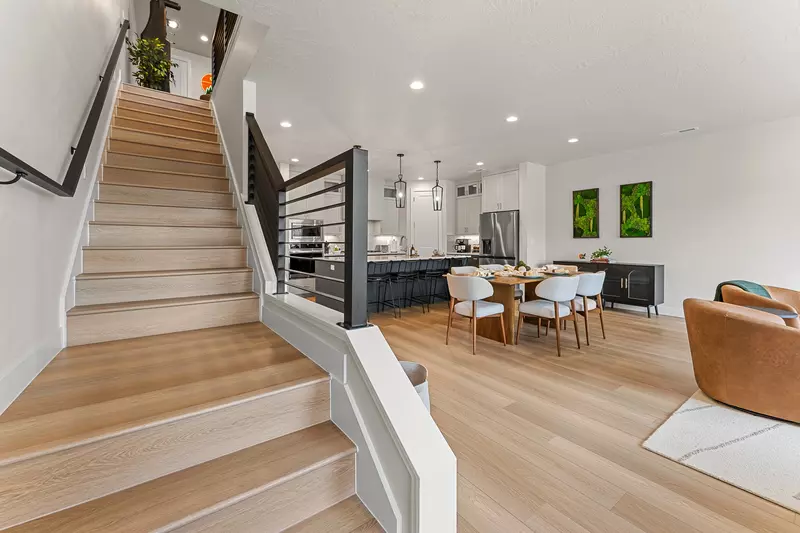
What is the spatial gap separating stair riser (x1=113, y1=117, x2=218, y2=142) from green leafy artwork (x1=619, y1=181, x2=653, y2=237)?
6266mm

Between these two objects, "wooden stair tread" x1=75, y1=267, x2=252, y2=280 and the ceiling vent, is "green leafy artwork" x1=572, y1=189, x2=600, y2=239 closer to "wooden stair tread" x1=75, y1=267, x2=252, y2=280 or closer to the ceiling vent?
the ceiling vent

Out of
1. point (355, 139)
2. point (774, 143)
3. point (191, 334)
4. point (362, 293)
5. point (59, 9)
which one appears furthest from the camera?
point (355, 139)

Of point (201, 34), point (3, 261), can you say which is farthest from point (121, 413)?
point (201, 34)

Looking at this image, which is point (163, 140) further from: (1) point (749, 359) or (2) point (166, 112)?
(1) point (749, 359)

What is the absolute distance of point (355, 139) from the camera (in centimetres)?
543

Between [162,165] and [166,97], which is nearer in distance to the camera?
[162,165]

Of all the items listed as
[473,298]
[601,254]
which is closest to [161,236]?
[473,298]

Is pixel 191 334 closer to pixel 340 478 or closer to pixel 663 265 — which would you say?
pixel 340 478

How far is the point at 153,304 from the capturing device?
6.49ft

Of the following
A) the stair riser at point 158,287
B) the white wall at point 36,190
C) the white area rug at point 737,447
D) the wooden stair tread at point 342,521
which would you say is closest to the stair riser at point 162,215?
the white wall at point 36,190

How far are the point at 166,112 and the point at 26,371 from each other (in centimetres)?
380

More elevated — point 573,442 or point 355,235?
point 355,235

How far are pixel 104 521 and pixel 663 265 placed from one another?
22.4ft

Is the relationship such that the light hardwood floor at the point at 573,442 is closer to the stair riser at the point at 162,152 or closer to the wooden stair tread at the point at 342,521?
the wooden stair tread at the point at 342,521
